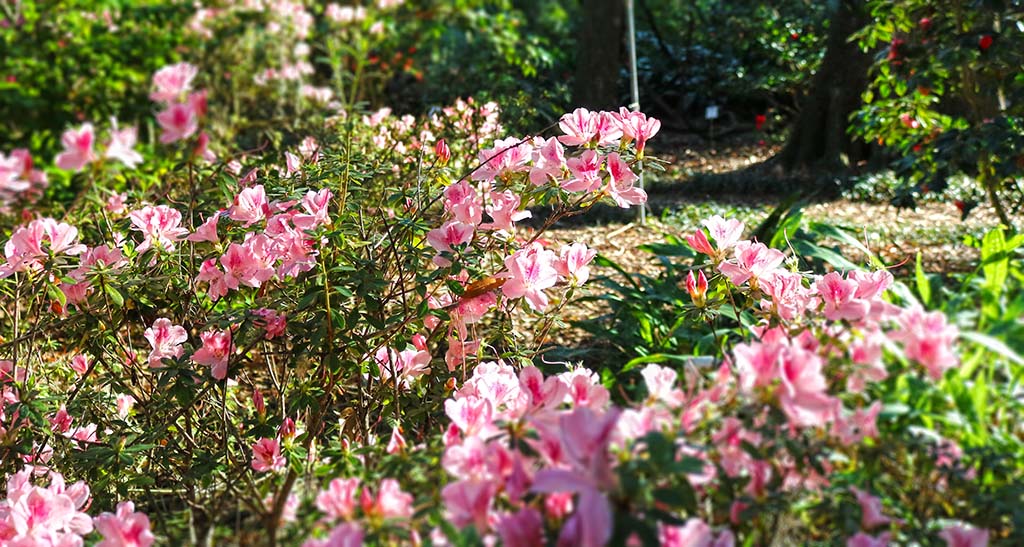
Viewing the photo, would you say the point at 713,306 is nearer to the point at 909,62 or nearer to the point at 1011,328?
the point at 1011,328

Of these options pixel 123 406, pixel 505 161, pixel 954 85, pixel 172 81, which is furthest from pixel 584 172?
pixel 954 85

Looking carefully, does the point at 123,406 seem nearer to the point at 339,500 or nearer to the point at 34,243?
the point at 34,243

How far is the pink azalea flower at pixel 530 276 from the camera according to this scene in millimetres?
1782

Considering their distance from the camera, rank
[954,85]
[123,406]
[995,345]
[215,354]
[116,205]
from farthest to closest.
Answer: [954,85], [116,205], [123,406], [215,354], [995,345]

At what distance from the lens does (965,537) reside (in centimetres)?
103

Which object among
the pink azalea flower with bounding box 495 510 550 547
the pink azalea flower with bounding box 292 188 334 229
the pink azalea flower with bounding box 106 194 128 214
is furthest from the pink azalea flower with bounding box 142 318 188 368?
the pink azalea flower with bounding box 495 510 550 547

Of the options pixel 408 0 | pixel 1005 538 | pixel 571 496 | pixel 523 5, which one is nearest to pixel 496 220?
pixel 571 496

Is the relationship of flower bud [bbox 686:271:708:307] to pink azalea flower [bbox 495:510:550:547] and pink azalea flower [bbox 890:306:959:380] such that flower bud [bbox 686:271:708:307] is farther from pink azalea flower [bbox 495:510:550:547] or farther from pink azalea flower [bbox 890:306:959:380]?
pink azalea flower [bbox 495:510:550:547]

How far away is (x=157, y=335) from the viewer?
1.99 meters

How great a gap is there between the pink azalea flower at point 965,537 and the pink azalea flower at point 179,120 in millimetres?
1002

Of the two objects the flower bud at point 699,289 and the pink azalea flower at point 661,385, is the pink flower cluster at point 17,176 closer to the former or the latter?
the pink azalea flower at point 661,385

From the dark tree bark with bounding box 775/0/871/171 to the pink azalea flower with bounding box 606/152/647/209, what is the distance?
5889 millimetres

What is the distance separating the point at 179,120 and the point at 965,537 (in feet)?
3.38

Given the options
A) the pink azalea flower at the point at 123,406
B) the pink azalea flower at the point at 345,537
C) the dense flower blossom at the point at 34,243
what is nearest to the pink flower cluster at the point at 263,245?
the dense flower blossom at the point at 34,243
